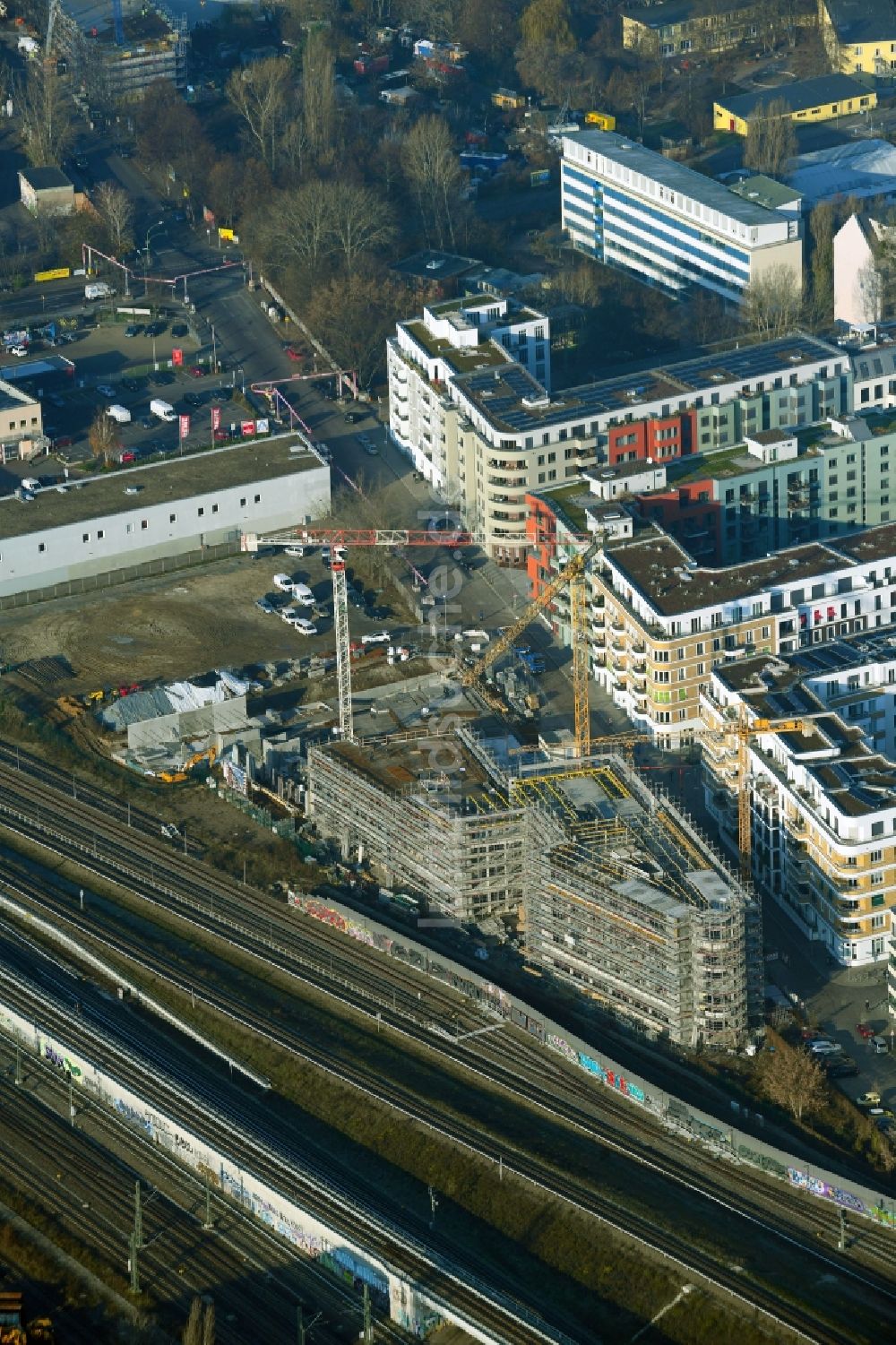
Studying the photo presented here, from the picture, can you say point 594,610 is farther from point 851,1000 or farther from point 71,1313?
point 71,1313

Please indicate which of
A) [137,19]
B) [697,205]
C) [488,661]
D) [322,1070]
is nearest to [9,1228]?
[322,1070]

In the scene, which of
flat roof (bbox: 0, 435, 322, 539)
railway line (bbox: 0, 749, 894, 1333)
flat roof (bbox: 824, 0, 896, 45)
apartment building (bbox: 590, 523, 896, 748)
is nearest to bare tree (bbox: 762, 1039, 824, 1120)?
railway line (bbox: 0, 749, 894, 1333)

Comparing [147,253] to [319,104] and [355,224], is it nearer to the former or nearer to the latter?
[355,224]

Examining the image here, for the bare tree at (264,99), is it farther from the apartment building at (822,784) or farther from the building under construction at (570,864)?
Answer: the apartment building at (822,784)

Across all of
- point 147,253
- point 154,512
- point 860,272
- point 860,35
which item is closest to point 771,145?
point 860,272

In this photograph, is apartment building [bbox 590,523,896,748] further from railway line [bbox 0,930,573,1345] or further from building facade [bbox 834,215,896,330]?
building facade [bbox 834,215,896,330]
